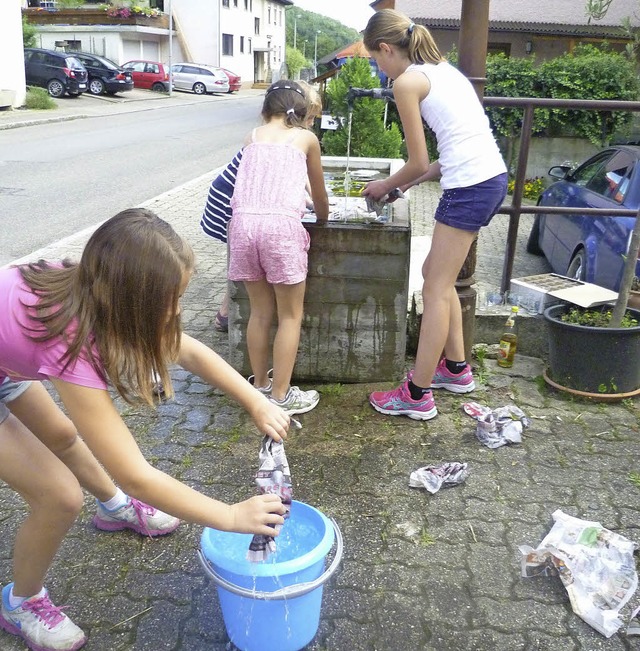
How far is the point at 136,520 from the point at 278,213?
1520 mm

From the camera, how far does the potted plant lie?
373 cm

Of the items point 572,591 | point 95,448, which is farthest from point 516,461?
point 95,448

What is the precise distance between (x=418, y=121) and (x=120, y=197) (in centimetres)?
753

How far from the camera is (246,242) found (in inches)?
131

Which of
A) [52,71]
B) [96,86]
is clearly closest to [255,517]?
[52,71]

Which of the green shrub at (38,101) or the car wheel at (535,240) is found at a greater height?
the green shrub at (38,101)

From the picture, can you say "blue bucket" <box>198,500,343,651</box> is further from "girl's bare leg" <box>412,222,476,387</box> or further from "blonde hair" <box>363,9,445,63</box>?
"blonde hair" <box>363,9,445,63</box>

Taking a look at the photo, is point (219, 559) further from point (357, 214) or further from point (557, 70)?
point (557, 70)

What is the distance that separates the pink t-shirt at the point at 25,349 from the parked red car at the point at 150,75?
122 feet

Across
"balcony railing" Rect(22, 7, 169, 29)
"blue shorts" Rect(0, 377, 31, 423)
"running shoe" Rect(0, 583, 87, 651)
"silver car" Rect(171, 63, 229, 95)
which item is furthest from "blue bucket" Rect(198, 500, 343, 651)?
"balcony railing" Rect(22, 7, 169, 29)

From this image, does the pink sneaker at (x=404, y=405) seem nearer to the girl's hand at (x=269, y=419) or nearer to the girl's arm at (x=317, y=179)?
the girl's arm at (x=317, y=179)

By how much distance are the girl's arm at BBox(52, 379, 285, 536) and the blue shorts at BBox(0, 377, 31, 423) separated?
46cm

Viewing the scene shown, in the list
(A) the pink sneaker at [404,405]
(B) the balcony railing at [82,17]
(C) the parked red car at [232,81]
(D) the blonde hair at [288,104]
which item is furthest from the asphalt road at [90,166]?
(B) the balcony railing at [82,17]

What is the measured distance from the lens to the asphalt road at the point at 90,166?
827cm
